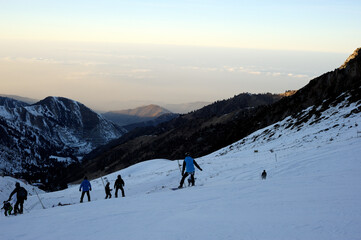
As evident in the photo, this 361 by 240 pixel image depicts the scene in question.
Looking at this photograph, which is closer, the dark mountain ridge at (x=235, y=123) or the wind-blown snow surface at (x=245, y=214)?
the wind-blown snow surface at (x=245, y=214)

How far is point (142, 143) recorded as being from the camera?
17850 centimetres

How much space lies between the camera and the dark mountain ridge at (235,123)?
187 ft

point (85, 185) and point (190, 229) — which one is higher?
point (190, 229)

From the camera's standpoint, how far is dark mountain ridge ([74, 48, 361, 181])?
5703cm

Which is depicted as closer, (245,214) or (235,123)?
(245,214)

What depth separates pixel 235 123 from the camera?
12250cm

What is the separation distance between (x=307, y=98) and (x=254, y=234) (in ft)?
198

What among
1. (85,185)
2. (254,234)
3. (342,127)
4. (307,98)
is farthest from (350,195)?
(307,98)

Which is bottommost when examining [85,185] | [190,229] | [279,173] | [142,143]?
[142,143]

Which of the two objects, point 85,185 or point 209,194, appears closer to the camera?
point 209,194

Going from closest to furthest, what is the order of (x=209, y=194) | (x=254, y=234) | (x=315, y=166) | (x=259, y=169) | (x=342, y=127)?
1. (x=254, y=234)
2. (x=209, y=194)
3. (x=315, y=166)
4. (x=259, y=169)
5. (x=342, y=127)

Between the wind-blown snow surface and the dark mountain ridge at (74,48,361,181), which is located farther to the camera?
the dark mountain ridge at (74,48,361,181)

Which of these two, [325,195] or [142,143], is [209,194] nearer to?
[325,195]

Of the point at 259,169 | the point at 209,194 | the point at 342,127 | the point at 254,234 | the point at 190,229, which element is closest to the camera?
the point at 254,234
